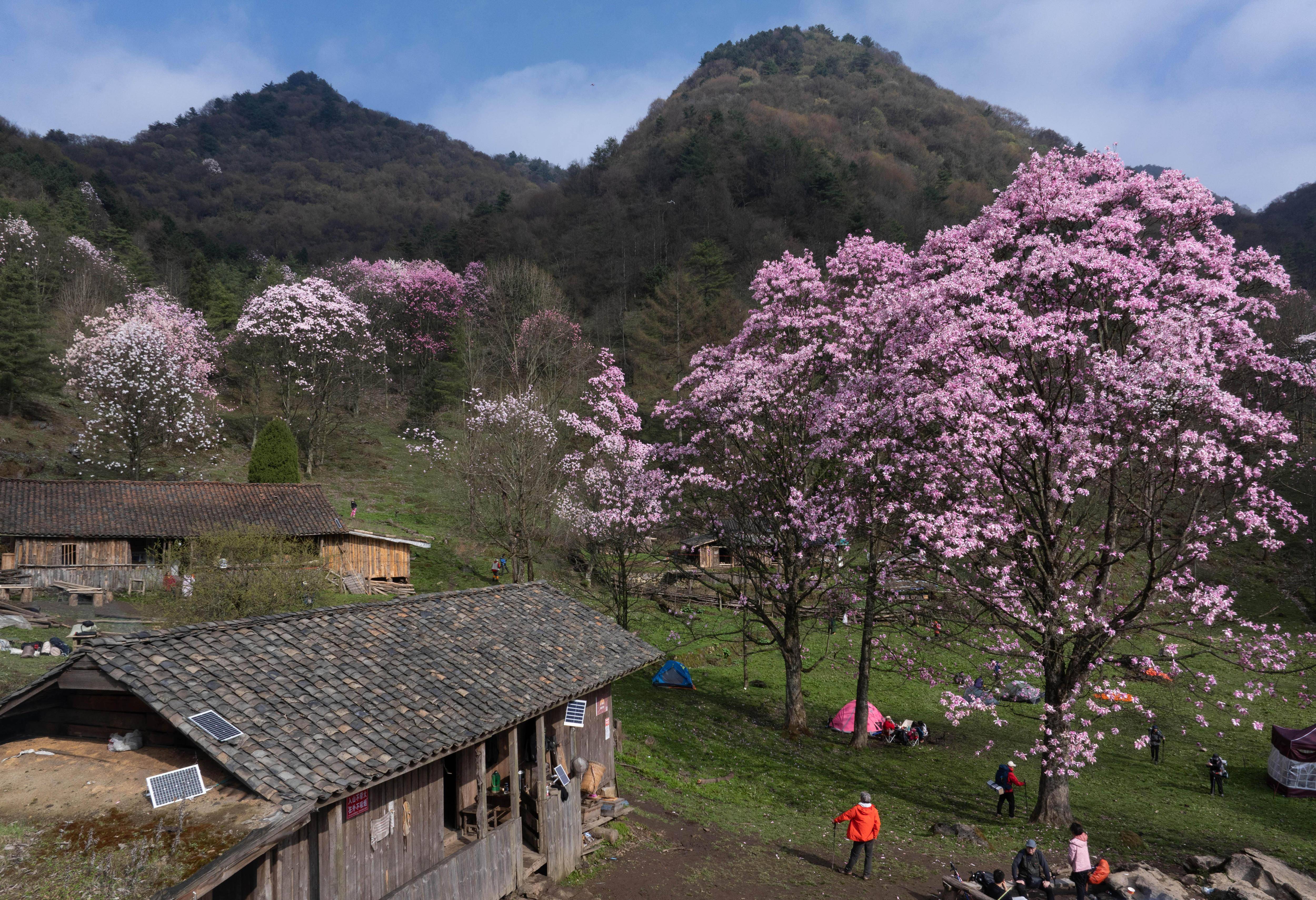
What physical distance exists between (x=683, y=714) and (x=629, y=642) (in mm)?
9943

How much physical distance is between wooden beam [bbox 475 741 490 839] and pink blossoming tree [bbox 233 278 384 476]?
45.0m

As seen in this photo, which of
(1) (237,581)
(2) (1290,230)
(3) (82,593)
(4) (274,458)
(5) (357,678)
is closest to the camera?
(5) (357,678)

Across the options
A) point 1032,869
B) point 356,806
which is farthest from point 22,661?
point 1032,869

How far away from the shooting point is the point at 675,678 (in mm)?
31812

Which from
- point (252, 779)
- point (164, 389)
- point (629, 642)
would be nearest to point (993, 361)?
point (629, 642)

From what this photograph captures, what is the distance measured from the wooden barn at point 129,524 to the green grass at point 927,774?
17.7 metres

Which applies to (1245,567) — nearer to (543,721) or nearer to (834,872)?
(834,872)

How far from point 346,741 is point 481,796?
3.28 m

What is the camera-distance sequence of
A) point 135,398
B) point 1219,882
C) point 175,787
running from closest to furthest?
point 175,787, point 1219,882, point 135,398

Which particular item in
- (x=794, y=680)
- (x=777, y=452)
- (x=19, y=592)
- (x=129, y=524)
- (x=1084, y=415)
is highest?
(x=1084, y=415)

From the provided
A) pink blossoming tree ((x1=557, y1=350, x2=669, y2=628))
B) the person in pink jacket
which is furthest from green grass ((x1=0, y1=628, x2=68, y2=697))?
the person in pink jacket

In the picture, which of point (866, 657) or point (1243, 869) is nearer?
point (1243, 869)

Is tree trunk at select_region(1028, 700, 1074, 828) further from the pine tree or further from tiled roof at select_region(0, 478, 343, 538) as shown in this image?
the pine tree

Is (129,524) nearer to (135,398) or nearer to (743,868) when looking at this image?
(135,398)
